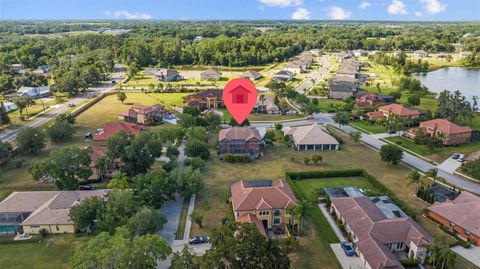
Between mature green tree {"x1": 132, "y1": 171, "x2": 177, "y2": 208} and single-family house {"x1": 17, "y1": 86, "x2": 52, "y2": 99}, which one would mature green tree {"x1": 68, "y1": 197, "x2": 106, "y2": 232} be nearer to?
mature green tree {"x1": 132, "y1": 171, "x2": 177, "y2": 208}

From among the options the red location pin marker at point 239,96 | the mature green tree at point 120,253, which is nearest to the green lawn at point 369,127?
the red location pin marker at point 239,96

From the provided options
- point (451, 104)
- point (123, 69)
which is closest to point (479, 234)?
point (451, 104)

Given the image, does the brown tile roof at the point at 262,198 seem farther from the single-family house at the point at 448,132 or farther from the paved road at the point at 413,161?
the single-family house at the point at 448,132

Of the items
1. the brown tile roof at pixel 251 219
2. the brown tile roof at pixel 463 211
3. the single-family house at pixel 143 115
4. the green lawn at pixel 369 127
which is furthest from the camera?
the single-family house at pixel 143 115

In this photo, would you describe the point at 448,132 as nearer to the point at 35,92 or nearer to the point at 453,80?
the point at 453,80

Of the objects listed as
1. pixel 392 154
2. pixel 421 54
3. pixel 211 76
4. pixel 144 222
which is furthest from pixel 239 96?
pixel 421 54

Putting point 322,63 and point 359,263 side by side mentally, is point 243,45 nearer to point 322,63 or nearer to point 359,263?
point 322,63
